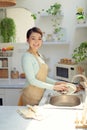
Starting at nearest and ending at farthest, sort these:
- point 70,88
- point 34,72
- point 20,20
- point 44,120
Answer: point 44,120
point 70,88
point 34,72
point 20,20

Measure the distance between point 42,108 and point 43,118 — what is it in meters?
0.28

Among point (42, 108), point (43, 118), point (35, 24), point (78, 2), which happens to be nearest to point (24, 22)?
point (35, 24)

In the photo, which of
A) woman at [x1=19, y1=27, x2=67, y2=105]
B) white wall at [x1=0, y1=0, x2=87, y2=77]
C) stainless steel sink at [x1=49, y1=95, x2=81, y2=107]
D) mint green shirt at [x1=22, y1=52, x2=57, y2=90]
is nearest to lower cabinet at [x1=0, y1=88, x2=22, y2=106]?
white wall at [x1=0, y1=0, x2=87, y2=77]

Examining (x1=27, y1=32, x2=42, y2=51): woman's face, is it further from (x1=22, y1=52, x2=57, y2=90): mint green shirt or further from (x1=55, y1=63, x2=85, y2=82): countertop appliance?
(x1=55, y1=63, x2=85, y2=82): countertop appliance

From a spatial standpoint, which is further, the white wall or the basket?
the basket

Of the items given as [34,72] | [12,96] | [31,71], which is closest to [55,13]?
[12,96]

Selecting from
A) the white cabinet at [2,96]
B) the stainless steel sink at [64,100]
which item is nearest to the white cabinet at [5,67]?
the white cabinet at [2,96]

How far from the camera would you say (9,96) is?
11.9ft

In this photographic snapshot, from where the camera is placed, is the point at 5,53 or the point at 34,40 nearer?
the point at 34,40

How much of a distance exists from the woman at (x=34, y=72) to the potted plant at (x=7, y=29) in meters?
1.67

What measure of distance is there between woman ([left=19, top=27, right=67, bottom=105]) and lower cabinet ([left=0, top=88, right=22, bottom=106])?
0.94 metres

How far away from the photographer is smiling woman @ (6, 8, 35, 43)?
423 centimetres

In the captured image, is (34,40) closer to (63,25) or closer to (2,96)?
(2,96)

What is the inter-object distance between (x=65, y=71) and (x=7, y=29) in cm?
118
